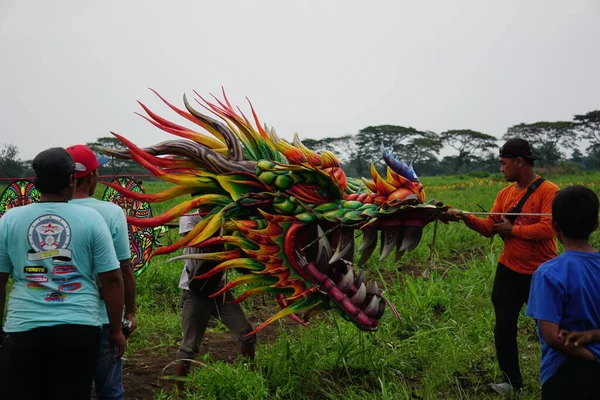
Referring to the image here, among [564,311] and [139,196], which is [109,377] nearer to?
[139,196]

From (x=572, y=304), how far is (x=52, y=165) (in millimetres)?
2268

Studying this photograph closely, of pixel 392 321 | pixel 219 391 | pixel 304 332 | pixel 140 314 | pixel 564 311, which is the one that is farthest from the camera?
pixel 140 314

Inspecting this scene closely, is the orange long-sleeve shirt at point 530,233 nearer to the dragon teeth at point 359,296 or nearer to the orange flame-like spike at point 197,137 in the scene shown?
the dragon teeth at point 359,296

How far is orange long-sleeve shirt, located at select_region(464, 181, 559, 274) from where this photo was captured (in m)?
3.59

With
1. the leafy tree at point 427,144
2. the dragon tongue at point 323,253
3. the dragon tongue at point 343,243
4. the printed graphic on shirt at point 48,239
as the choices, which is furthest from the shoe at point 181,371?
the leafy tree at point 427,144

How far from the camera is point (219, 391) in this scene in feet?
11.8

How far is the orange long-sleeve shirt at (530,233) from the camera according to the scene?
3586 millimetres

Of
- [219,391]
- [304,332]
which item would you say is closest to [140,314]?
[304,332]

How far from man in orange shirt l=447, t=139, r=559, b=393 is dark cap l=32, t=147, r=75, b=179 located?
7.68ft

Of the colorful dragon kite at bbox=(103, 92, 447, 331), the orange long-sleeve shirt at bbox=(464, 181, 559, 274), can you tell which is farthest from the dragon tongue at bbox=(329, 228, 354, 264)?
the orange long-sleeve shirt at bbox=(464, 181, 559, 274)

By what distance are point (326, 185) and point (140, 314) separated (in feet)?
10.7

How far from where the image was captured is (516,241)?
371cm

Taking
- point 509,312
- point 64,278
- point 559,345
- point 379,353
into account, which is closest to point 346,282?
point 509,312

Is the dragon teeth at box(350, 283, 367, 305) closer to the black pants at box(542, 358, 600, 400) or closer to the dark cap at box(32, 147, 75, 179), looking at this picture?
the black pants at box(542, 358, 600, 400)
